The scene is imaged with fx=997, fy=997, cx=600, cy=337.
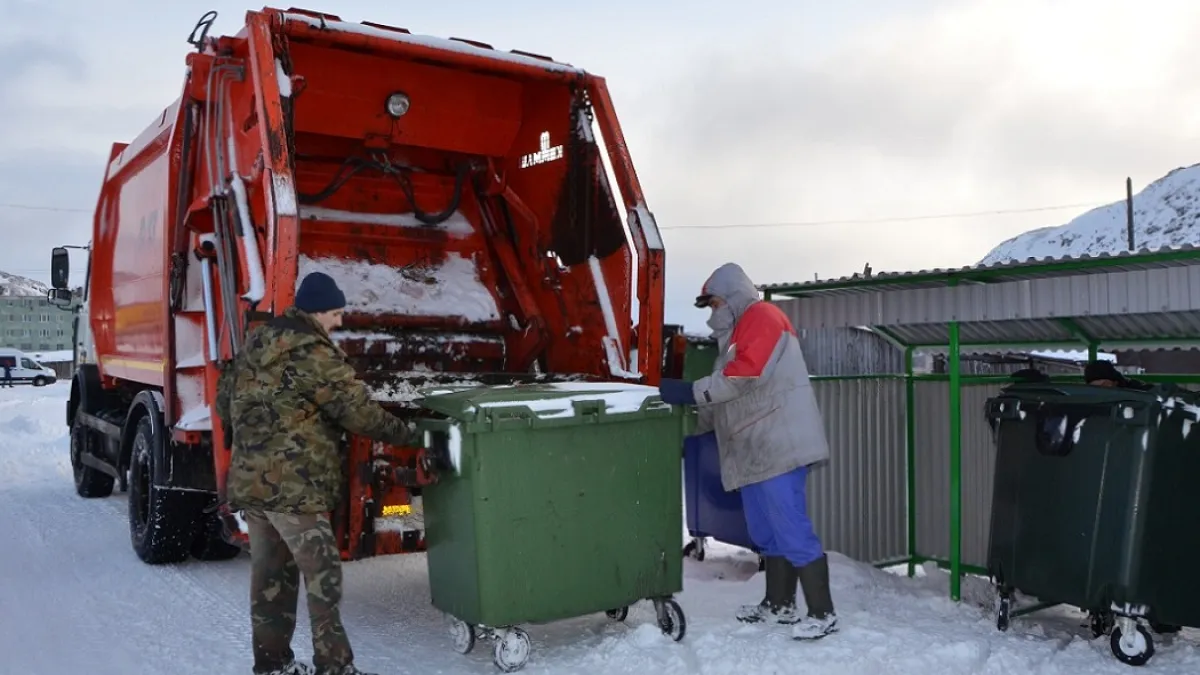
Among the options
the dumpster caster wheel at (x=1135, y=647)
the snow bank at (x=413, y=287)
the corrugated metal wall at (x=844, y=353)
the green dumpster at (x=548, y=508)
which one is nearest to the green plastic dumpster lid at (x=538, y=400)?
the green dumpster at (x=548, y=508)

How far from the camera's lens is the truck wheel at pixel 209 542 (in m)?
5.65

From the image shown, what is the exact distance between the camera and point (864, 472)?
563 cm

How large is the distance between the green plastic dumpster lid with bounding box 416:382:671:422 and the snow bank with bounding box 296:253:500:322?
146 centimetres

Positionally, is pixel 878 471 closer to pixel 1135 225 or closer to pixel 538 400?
pixel 538 400

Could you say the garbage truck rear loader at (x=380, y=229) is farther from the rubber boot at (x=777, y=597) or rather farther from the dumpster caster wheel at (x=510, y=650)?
the rubber boot at (x=777, y=597)

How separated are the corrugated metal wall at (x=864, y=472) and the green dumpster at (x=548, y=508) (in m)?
1.94

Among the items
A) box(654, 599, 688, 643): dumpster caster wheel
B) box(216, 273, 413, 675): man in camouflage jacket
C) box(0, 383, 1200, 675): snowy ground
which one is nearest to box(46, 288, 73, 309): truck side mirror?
box(0, 383, 1200, 675): snowy ground

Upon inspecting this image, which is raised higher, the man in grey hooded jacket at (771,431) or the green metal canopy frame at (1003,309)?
the green metal canopy frame at (1003,309)

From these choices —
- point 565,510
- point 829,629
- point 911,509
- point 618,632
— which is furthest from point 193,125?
point 911,509

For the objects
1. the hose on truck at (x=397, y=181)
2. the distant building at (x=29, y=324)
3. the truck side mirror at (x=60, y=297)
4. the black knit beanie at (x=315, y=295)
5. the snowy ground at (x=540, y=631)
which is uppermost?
the distant building at (x=29, y=324)

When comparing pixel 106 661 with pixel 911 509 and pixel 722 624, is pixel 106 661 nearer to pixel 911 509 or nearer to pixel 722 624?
pixel 722 624

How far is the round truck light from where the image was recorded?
17.7 feet

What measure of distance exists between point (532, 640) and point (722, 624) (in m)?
0.80

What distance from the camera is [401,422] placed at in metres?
3.62
